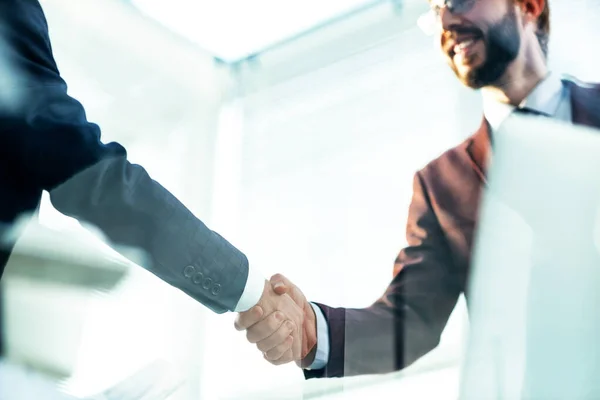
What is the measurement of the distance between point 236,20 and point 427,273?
0.81m

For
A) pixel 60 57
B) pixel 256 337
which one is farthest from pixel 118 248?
pixel 60 57

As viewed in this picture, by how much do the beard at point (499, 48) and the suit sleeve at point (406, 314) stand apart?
0.25 m

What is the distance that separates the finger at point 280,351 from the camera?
1427 mm

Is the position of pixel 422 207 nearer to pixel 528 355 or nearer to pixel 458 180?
pixel 458 180

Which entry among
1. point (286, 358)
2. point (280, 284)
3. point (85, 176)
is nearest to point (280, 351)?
point (286, 358)

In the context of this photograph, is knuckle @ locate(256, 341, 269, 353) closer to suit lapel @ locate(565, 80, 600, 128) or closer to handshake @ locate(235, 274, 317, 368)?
handshake @ locate(235, 274, 317, 368)

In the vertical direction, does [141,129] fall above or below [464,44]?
below

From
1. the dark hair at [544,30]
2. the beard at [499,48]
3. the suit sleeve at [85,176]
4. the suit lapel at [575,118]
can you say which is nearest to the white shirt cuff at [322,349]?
the suit sleeve at [85,176]

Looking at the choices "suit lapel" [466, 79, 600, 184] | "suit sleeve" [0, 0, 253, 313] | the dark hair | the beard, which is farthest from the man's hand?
the dark hair

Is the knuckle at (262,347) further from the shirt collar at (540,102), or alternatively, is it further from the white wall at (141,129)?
the shirt collar at (540,102)

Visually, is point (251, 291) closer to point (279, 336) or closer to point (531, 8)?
point (279, 336)

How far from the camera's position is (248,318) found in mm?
1419

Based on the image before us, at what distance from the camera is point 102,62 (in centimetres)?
161

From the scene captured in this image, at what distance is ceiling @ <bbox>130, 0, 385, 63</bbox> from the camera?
176cm
